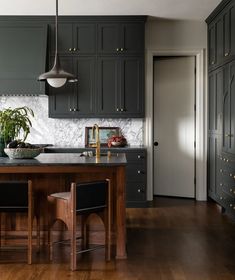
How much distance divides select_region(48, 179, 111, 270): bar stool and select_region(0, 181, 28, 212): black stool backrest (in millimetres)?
261

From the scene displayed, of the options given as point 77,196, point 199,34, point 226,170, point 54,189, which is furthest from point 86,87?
point 77,196

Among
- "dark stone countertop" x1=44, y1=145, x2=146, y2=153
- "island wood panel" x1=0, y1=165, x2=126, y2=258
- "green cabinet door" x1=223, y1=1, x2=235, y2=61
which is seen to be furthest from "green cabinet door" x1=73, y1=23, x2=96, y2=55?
"island wood panel" x1=0, y1=165, x2=126, y2=258

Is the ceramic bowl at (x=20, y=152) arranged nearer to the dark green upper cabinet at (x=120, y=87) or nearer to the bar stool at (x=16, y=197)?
the bar stool at (x=16, y=197)

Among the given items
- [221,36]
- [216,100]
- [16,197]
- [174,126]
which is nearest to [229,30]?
[221,36]

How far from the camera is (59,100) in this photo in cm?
693

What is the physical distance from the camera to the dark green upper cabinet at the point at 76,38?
6914 mm

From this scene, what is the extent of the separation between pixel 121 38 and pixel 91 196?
352 cm

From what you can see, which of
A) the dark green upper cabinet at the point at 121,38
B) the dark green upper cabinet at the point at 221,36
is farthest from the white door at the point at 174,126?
the dark green upper cabinet at the point at 121,38

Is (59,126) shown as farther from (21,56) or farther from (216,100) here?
(216,100)

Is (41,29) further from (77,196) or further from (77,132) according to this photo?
(77,196)

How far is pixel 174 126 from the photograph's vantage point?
7480 mm

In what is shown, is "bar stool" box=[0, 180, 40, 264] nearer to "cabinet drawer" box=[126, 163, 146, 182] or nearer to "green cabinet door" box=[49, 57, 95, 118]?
"cabinet drawer" box=[126, 163, 146, 182]

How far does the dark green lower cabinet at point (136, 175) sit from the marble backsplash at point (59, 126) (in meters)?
0.53

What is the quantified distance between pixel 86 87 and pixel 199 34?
74.9 inches
